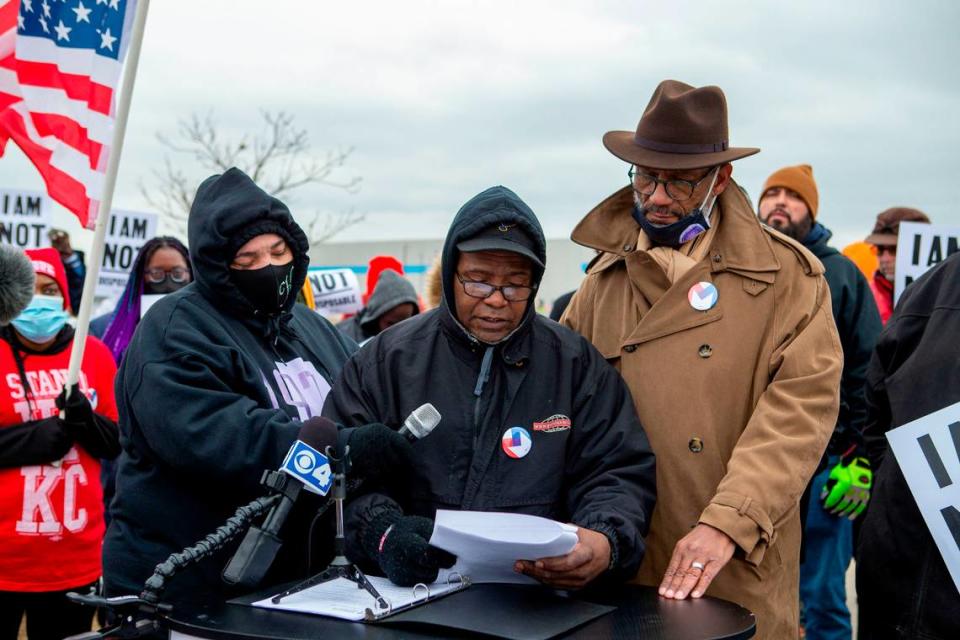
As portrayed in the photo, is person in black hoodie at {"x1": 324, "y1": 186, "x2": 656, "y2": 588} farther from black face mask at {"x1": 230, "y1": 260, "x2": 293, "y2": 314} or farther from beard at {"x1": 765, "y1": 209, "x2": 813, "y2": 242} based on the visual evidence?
beard at {"x1": 765, "y1": 209, "x2": 813, "y2": 242}

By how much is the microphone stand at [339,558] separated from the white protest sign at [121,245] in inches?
283

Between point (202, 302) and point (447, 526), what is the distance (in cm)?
156

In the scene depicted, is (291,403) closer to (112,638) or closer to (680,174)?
(112,638)

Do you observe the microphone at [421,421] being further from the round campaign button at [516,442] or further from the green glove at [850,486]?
the green glove at [850,486]

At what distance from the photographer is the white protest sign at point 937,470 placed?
2.89m

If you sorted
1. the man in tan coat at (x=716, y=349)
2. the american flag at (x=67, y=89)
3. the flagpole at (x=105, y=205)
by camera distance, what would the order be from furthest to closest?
the american flag at (x=67, y=89) → the flagpole at (x=105, y=205) → the man in tan coat at (x=716, y=349)

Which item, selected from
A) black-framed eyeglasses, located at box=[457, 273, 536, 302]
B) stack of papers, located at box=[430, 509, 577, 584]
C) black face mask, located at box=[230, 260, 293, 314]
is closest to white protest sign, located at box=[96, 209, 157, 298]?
black face mask, located at box=[230, 260, 293, 314]

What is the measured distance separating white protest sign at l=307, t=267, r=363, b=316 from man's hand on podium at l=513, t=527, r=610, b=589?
21.6 feet

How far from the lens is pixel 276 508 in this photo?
245cm

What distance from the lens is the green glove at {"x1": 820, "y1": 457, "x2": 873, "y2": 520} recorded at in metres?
5.65

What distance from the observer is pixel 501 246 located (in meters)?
2.95

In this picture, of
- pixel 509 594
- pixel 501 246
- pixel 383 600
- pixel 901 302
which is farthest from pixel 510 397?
pixel 901 302

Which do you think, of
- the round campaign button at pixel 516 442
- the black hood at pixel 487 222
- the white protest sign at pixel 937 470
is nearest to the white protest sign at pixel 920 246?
the white protest sign at pixel 937 470

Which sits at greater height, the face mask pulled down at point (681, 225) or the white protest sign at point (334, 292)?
the face mask pulled down at point (681, 225)
